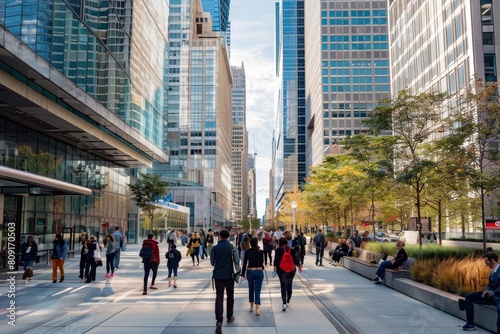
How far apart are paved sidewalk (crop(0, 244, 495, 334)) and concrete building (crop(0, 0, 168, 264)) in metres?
4.84

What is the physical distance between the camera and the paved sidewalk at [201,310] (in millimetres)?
8461

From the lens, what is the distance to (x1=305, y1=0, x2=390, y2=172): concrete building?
10381 cm

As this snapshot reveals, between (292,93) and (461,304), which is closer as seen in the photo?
(461,304)

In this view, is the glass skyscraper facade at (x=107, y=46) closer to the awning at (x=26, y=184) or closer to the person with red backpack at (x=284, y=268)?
the awning at (x=26, y=184)

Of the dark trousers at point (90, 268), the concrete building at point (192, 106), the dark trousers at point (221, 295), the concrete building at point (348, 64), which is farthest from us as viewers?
the concrete building at point (192, 106)

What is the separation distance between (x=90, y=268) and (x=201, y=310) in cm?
752

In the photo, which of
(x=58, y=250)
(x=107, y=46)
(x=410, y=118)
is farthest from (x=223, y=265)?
(x=107, y=46)

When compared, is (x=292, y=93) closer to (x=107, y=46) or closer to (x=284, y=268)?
(x=107, y=46)

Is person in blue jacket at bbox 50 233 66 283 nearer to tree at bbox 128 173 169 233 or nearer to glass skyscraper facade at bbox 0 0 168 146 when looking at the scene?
glass skyscraper facade at bbox 0 0 168 146

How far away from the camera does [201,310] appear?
1026cm

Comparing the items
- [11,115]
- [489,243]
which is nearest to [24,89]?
[11,115]

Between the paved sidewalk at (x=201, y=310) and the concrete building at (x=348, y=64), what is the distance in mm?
89930

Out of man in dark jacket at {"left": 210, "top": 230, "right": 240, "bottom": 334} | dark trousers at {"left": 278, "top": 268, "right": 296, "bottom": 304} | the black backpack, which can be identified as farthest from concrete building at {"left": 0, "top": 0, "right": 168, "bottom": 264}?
dark trousers at {"left": 278, "top": 268, "right": 296, "bottom": 304}

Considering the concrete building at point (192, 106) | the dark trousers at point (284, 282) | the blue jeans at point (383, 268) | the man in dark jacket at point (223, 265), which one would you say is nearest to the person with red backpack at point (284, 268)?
the dark trousers at point (284, 282)
